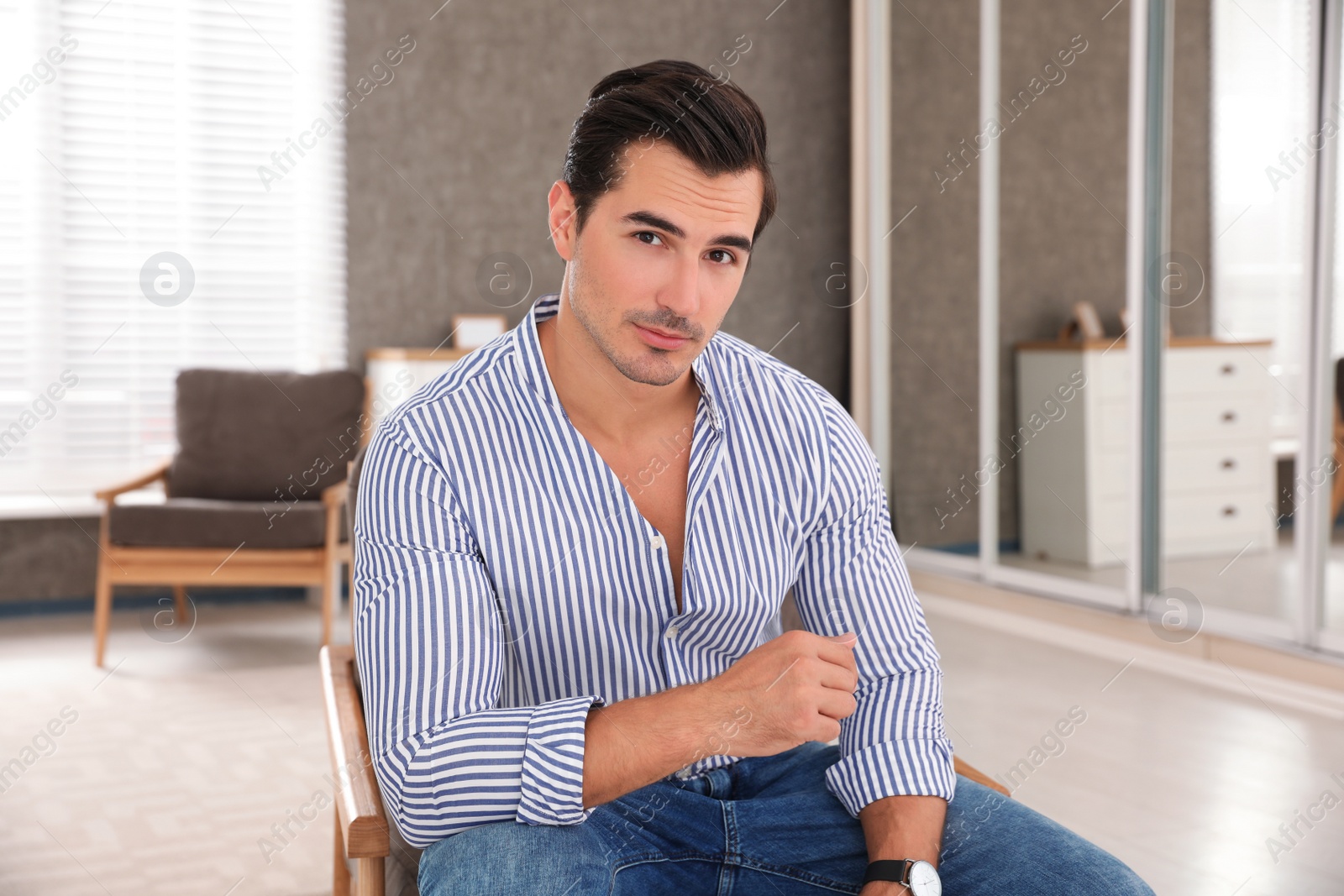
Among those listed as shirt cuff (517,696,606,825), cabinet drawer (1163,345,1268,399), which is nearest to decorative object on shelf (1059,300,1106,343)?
cabinet drawer (1163,345,1268,399)

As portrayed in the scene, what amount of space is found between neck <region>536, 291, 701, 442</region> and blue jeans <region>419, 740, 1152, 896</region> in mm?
389

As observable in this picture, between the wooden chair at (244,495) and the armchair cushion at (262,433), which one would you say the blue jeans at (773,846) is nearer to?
the wooden chair at (244,495)

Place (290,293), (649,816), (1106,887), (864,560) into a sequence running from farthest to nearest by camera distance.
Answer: (290,293) → (864,560) → (649,816) → (1106,887)

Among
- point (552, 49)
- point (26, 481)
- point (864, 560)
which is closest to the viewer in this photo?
point (864, 560)

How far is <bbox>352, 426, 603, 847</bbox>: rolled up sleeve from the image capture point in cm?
99

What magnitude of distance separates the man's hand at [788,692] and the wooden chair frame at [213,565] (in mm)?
2867

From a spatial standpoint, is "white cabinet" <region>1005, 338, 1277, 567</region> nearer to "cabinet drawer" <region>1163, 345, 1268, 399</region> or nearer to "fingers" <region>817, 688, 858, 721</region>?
"cabinet drawer" <region>1163, 345, 1268, 399</region>

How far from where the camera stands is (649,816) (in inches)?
44.8

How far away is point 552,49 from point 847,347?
1918 millimetres

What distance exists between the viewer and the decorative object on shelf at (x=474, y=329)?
4.73 metres

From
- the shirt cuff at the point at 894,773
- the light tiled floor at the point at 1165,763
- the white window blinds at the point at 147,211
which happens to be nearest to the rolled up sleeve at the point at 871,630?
the shirt cuff at the point at 894,773

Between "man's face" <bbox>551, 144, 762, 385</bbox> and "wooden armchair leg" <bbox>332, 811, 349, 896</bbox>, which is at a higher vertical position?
"man's face" <bbox>551, 144, 762, 385</bbox>

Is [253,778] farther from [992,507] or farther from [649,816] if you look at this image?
[992,507]

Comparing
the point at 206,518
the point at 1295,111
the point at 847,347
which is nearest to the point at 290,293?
the point at 206,518
